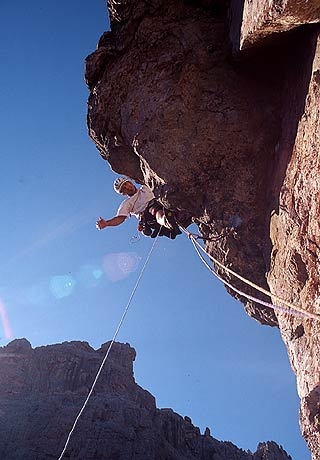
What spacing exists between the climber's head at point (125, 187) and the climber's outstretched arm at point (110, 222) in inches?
35.8

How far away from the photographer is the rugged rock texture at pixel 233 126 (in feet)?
18.5

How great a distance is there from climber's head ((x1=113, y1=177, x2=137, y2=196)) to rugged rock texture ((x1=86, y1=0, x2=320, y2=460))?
156 cm

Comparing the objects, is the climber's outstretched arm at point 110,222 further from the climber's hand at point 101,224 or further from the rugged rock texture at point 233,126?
the rugged rock texture at point 233,126

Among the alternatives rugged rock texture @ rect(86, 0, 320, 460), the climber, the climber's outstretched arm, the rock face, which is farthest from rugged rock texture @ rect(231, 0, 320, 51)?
the rock face

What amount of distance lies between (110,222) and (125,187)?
1341 mm

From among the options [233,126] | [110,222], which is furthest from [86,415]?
[233,126]

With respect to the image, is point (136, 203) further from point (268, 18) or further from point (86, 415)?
point (86, 415)

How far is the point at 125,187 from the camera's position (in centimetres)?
1120

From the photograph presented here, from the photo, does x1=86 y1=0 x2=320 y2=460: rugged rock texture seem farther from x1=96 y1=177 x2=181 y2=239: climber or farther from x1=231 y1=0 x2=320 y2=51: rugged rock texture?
x1=96 y1=177 x2=181 y2=239: climber

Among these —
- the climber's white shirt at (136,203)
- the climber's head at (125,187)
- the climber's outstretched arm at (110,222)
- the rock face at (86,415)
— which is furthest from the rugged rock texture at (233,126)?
the rock face at (86,415)

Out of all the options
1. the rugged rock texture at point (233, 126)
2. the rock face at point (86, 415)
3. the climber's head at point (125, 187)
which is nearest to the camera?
the rugged rock texture at point (233, 126)

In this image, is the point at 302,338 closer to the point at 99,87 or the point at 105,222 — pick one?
the point at 105,222

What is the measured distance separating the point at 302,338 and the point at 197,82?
17.6 feet

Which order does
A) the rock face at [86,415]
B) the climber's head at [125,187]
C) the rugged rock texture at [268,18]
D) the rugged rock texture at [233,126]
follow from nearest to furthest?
the rugged rock texture at [268,18] → the rugged rock texture at [233,126] → the climber's head at [125,187] → the rock face at [86,415]
